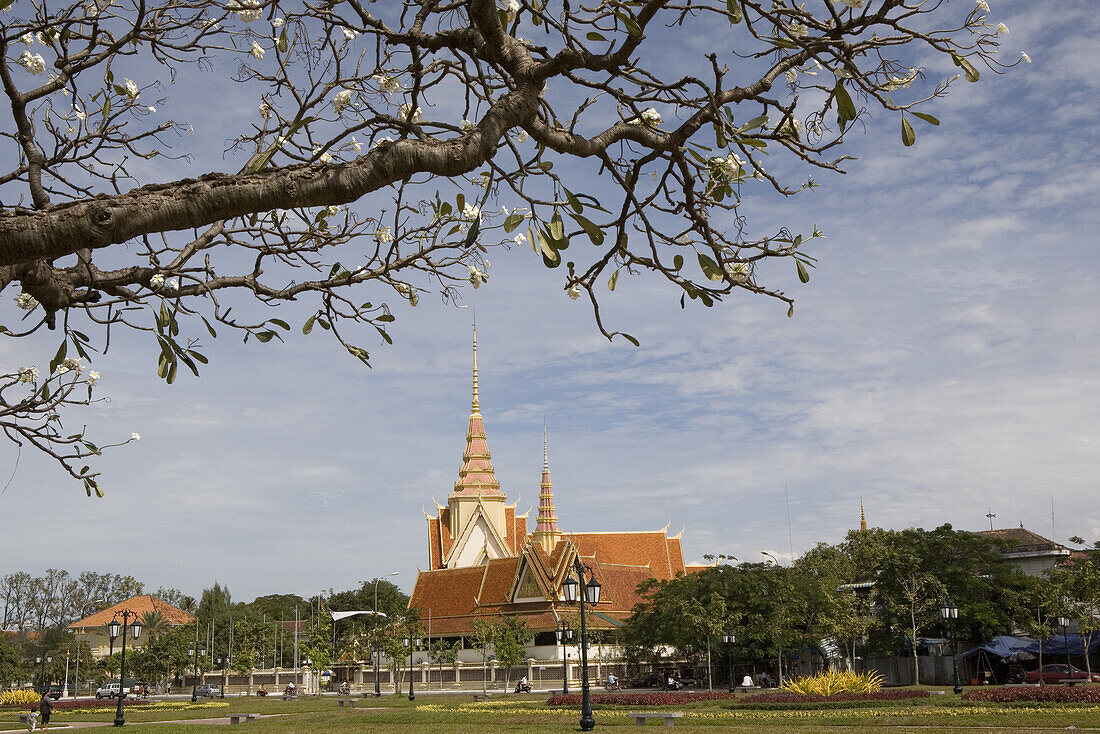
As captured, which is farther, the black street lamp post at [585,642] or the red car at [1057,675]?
the red car at [1057,675]

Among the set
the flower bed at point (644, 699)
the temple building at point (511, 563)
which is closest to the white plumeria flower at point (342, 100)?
the flower bed at point (644, 699)

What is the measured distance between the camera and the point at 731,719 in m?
20.8

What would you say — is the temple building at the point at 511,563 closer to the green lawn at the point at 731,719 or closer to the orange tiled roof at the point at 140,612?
the green lawn at the point at 731,719

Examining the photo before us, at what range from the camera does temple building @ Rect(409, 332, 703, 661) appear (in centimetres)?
4506

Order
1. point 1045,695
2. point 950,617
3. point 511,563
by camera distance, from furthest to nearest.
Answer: point 511,563 < point 950,617 < point 1045,695

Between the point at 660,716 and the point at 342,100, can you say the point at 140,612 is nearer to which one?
the point at 660,716

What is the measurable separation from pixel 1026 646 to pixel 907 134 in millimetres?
35009

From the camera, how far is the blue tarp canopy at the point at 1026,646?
32938 mm

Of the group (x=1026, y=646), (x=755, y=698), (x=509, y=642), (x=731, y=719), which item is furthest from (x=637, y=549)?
(x=731, y=719)

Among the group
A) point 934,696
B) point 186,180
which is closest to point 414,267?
point 186,180

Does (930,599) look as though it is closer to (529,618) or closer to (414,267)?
(529,618)

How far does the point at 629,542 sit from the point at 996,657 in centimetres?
2374

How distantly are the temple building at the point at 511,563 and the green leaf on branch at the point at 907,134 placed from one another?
1481 inches

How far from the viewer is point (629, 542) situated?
55094 millimetres
